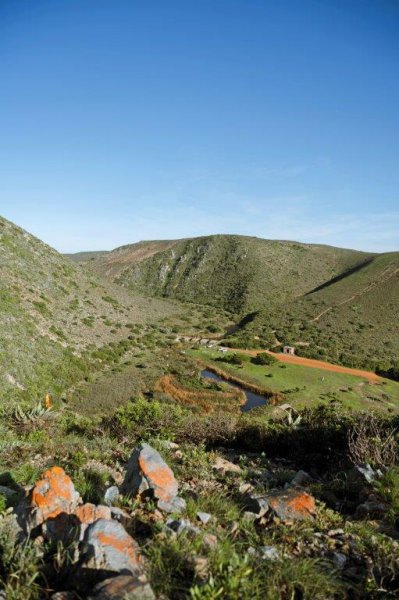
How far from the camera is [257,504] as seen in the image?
20.4 feet

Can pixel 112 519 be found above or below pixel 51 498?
below

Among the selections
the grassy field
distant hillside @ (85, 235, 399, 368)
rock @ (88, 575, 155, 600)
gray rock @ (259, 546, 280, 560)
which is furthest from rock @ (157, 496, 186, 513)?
distant hillside @ (85, 235, 399, 368)

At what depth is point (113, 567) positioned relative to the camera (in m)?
4.12

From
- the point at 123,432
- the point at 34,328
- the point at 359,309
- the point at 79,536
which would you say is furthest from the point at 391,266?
the point at 79,536

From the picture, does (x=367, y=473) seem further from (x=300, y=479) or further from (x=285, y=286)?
(x=285, y=286)

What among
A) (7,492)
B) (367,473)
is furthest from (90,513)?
(367,473)

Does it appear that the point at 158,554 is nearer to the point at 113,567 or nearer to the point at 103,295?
the point at 113,567

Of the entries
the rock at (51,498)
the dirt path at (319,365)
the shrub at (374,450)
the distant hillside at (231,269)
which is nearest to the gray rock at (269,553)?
the rock at (51,498)

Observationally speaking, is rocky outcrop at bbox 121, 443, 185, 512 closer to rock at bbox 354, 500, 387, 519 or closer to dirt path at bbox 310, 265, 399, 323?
rock at bbox 354, 500, 387, 519

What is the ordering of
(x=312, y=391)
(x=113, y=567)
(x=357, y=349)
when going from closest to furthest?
(x=113, y=567) → (x=312, y=391) → (x=357, y=349)

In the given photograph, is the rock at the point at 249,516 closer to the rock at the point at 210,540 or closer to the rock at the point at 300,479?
the rock at the point at 210,540

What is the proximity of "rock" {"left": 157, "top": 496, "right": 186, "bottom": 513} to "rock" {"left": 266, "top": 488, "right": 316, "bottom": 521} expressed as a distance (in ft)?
4.85

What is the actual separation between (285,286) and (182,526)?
9826cm

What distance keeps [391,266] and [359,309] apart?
91.3 ft
